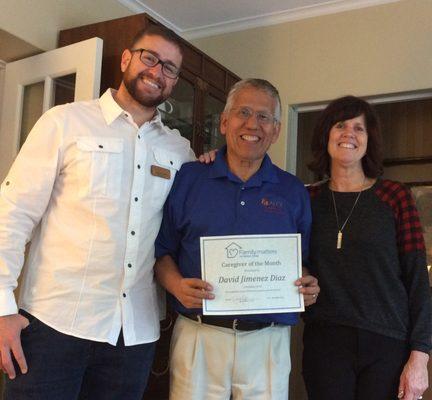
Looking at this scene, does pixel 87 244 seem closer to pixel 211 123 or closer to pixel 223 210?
pixel 223 210

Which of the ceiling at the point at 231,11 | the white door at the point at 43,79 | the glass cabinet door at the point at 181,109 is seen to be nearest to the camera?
the white door at the point at 43,79

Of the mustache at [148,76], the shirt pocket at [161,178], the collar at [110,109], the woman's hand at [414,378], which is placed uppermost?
the mustache at [148,76]

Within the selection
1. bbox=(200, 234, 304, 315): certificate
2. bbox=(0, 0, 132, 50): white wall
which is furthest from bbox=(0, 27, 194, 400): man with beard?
bbox=(0, 0, 132, 50): white wall

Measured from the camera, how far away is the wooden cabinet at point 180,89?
2.11m

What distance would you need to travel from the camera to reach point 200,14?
2904mm

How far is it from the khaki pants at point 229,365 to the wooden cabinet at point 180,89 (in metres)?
0.74

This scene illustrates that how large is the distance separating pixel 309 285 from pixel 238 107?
0.59 meters

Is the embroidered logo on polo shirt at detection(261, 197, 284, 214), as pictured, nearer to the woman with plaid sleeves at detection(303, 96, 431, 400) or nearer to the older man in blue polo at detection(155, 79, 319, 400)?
the older man in blue polo at detection(155, 79, 319, 400)

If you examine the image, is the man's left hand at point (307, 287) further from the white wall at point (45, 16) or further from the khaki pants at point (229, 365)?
the white wall at point (45, 16)

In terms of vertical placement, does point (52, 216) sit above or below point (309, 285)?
above

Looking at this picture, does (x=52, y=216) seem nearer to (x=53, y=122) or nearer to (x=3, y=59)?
(x=53, y=122)

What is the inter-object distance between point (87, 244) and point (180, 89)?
121cm

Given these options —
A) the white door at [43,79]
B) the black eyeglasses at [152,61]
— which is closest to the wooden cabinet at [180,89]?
the white door at [43,79]

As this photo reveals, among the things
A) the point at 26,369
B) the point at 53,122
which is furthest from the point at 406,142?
the point at 26,369
